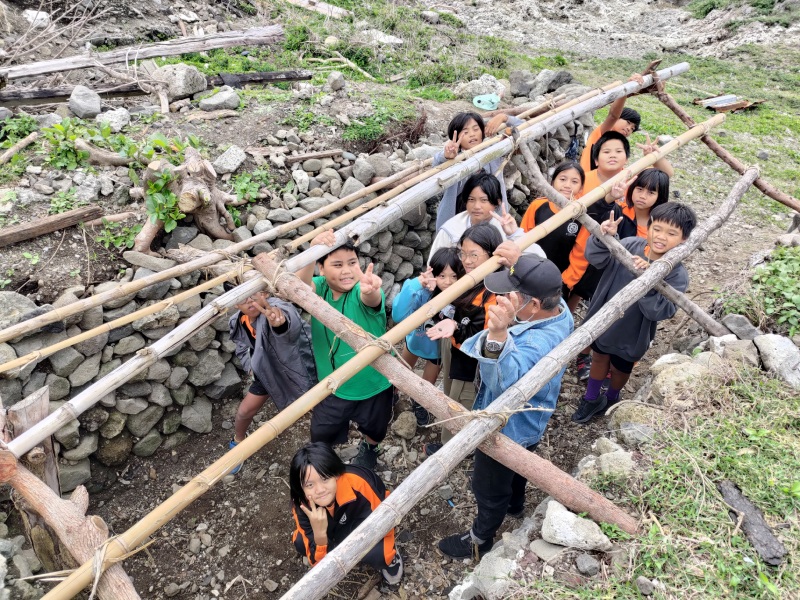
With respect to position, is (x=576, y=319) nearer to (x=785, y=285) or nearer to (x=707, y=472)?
(x=785, y=285)

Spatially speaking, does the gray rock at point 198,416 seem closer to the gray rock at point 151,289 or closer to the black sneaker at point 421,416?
the gray rock at point 151,289

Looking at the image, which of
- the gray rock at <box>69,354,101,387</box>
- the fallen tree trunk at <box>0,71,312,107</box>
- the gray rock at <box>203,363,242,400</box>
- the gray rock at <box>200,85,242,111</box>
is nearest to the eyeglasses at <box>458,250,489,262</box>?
the gray rock at <box>203,363,242,400</box>

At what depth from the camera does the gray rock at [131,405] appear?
4.03 metres

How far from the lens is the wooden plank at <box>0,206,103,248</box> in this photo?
12.8ft

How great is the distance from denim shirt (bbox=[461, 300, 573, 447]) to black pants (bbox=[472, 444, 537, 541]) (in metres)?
0.22

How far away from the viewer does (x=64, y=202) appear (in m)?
4.29

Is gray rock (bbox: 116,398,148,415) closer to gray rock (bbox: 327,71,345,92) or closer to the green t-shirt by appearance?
the green t-shirt

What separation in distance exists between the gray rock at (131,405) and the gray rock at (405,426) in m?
2.10

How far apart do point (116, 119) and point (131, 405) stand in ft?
10.1

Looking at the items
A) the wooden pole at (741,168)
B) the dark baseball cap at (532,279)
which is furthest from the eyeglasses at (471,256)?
the wooden pole at (741,168)

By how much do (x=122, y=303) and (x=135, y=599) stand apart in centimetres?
263

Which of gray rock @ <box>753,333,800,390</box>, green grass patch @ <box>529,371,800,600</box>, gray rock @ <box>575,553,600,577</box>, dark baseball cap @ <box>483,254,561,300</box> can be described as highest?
dark baseball cap @ <box>483,254,561,300</box>

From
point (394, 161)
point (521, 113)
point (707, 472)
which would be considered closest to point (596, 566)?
point (707, 472)

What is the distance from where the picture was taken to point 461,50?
11.4 meters
